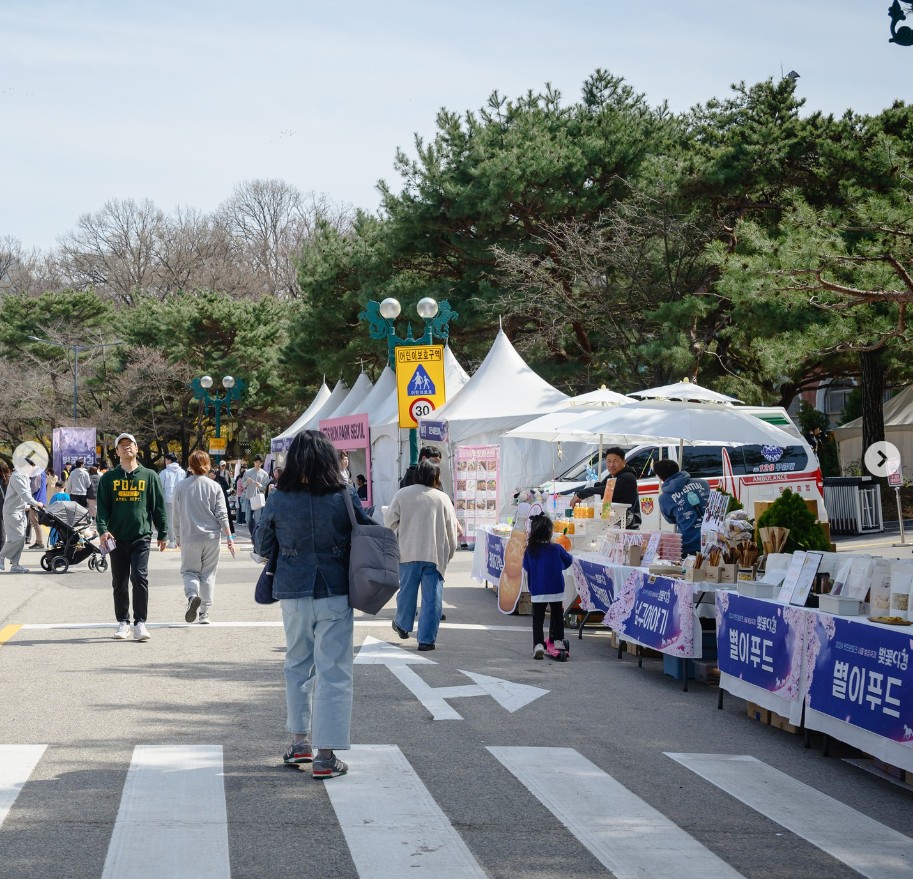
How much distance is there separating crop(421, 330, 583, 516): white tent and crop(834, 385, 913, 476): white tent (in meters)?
14.0

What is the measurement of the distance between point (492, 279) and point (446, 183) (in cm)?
299

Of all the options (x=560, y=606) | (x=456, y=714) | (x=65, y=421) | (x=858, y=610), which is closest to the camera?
(x=858, y=610)

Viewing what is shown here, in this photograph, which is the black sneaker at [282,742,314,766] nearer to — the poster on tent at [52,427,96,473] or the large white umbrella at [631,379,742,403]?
the large white umbrella at [631,379,742,403]

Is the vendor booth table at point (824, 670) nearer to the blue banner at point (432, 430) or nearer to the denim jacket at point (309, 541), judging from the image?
the denim jacket at point (309, 541)

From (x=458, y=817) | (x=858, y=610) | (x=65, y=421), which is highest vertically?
(x=65, y=421)

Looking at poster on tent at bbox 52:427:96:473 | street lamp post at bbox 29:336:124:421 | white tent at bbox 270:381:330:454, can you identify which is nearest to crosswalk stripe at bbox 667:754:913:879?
white tent at bbox 270:381:330:454

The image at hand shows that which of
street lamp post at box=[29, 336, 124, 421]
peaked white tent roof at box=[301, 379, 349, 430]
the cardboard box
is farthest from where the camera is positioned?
street lamp post at box=[29, 336, 124, 421]

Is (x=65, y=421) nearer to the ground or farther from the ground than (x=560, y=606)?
farther from the ground

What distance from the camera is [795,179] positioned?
28.1 metres

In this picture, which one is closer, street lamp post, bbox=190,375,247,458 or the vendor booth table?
the vendor booth table

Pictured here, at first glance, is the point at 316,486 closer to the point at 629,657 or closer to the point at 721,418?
the point at 629,657

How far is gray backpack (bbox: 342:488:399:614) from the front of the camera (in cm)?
607

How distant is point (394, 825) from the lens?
5.35 metres

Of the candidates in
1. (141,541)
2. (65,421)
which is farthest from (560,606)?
(65,421)
